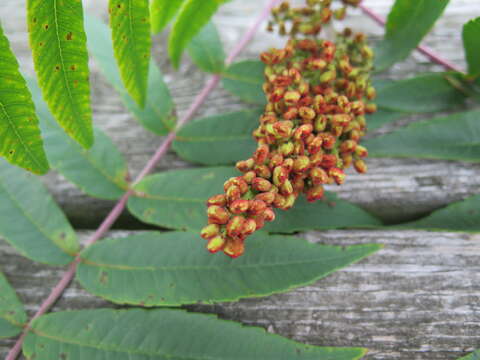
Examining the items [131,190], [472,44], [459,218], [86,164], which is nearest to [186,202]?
[131,190]

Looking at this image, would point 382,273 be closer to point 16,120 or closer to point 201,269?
point 201,269

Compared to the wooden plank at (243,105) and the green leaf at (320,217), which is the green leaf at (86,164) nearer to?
the wooden plank at (243,105)

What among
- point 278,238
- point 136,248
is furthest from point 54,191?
point 278,238

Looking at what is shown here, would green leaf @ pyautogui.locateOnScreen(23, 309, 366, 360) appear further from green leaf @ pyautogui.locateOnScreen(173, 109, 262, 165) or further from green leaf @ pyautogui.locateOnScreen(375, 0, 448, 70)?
green leaf @ pyautogui.locateOnScreen(375, 0, 448, 70)

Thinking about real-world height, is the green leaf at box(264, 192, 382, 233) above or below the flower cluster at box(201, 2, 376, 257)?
below

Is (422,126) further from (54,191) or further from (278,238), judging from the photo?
(54,191)

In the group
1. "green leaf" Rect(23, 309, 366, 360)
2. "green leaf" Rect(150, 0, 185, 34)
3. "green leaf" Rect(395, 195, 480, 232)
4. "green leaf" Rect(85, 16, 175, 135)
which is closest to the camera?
"green leaf" Rect(23, 309, 366, 360)

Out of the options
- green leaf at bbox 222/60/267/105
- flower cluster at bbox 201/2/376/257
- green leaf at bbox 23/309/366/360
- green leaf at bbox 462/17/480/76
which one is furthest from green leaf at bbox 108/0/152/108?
green leaf at bbox 462/17/480/76
